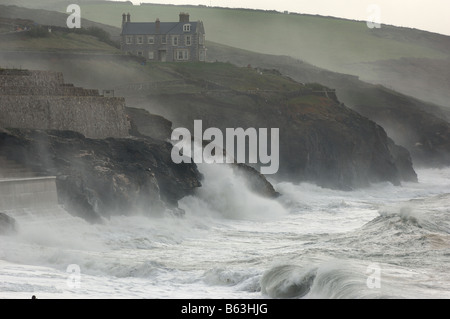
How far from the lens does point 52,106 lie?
147 ft

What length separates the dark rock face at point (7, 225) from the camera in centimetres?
3453

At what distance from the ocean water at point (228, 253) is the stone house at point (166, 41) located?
39023 mm

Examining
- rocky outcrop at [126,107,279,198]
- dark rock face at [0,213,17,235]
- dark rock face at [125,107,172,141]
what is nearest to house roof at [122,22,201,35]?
rocky outcrop at [126,107,279,198]

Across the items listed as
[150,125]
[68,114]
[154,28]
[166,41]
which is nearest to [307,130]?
[166,41]

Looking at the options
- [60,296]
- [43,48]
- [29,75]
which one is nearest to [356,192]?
[43,48]

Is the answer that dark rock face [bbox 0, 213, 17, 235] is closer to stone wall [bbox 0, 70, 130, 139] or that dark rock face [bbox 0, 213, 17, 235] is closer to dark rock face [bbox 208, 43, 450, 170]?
stone wall [bbox 0, 70, 130, 139]

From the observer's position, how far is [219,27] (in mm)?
154625

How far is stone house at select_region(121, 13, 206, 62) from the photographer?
9238 cm

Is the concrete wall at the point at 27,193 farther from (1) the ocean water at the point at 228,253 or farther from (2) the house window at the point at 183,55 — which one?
(2) the house window at the point at 183,55

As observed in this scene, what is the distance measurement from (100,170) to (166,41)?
50858mm

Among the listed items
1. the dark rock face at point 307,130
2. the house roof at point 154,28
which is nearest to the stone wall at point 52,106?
the dark rock face at point 307,130

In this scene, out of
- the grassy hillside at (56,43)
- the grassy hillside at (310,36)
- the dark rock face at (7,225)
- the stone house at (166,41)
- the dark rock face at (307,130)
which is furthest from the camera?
the grassy hillside at (310,36)

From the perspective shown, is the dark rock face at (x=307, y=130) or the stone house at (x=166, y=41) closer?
the dark rock face at (x=307, y=130)

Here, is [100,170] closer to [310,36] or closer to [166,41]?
[166,41]
